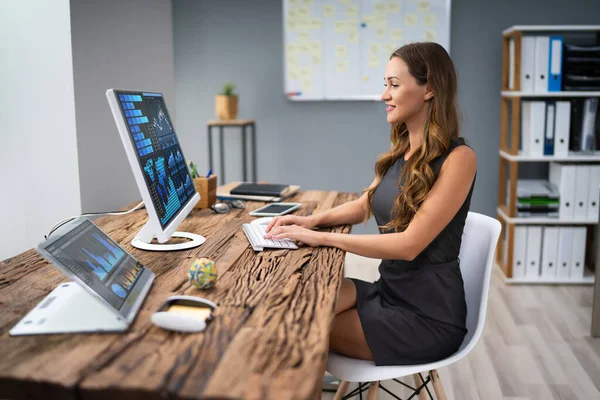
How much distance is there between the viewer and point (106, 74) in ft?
7.54

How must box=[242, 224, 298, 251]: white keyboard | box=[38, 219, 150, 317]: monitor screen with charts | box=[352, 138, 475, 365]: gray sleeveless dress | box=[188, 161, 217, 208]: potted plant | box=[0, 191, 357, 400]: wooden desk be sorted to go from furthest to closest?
box=[188, 161, 217, 208]: potted plant → box=[242, 224, 298, 251]: white keyboard → box=[352, 138, 475, 365]: gray sleeveless dress → box=[38, 219, 150, 317]: monitor screen with charts → box=[0, 191, 357, 400]: wooden desk

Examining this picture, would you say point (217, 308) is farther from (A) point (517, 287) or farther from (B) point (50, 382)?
Result: (A) point (517, 287)

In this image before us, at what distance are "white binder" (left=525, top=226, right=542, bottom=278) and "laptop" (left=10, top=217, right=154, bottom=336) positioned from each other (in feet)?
10.1

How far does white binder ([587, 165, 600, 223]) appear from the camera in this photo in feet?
12.3

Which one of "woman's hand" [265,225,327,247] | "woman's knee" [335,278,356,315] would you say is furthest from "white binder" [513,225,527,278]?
"woman's hand" [265,225,327,247]

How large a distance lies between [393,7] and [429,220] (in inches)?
119

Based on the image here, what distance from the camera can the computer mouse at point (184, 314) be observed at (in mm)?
1100

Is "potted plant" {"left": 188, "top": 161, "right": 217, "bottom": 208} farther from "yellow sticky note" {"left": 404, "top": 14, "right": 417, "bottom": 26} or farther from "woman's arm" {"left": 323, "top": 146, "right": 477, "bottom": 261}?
"yellow sticky note" {"left": 404, "top": 14, "right": 417, "bottom": 26}

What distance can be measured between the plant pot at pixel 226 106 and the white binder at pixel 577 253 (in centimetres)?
241

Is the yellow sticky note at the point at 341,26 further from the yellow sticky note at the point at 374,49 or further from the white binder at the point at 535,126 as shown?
the white binder at the point at 535,126

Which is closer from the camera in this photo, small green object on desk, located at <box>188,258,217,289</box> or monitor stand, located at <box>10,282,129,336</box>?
monitor stand, located at <box>10,282,129,336</box>

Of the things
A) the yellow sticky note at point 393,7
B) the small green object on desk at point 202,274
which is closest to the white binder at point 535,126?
the yellow sticky note at point 393,7

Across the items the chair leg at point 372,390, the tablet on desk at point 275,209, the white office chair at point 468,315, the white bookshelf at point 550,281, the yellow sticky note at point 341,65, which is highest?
the yellow sticky note at point 341,65

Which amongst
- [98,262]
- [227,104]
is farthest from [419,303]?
[227,104]
